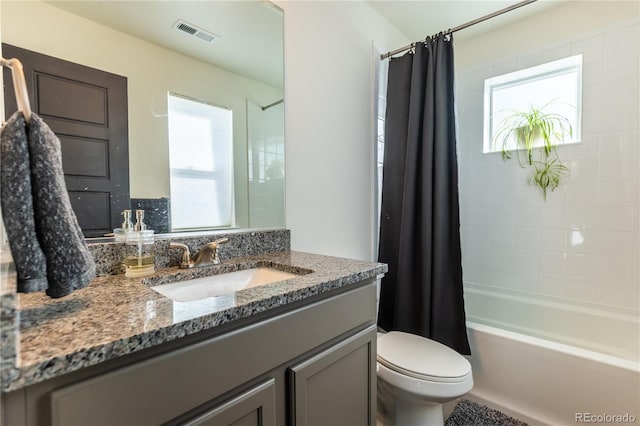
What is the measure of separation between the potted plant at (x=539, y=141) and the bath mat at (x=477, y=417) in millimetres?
1402

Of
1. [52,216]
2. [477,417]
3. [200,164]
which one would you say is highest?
[200,164]

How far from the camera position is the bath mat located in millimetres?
1504

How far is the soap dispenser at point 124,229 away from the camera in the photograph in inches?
38.2

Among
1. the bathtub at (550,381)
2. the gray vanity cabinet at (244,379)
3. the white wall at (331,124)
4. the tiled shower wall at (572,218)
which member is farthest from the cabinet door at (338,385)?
the tiled shower wall at (572,218)

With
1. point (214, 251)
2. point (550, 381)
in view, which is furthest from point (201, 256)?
point (550, 381)

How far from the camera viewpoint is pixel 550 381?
1439mm

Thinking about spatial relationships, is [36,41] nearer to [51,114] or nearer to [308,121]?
[51,114]

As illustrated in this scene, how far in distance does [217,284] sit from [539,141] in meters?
2.30

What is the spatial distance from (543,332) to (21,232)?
2661 mm

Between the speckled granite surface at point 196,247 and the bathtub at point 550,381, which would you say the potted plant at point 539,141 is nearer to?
the bathtub at point 550,381

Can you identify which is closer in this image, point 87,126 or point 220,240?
point 87,126

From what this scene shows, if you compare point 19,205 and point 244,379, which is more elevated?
point 19,205

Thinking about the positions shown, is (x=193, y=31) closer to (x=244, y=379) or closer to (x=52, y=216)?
(x=52, y=216)

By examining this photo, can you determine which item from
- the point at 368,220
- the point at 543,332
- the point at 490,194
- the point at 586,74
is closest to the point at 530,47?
the point at 586,74
